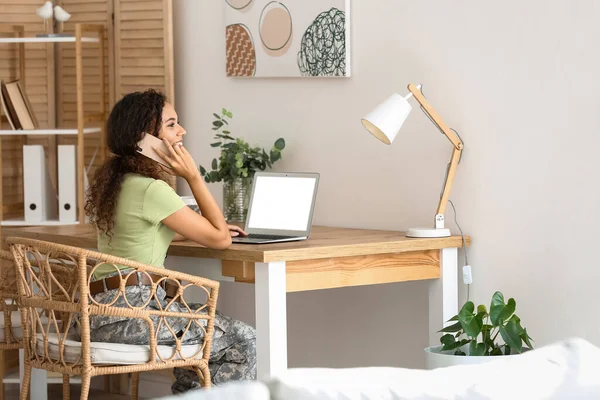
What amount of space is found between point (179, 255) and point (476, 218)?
928mm

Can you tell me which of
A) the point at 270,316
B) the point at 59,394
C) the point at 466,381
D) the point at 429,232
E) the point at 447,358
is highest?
the point at 429,232

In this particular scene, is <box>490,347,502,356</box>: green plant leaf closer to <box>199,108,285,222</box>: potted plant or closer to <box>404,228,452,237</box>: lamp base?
<box>404,228,452,237</box>: lamp base

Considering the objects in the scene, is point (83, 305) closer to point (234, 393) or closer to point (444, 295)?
point (444, 295)

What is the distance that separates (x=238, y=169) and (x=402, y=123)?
0.85 metres

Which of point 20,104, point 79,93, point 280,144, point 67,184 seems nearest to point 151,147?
point 280,144

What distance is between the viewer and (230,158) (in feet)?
12.6

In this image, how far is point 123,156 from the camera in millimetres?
3119

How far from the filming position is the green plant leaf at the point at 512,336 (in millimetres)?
2846

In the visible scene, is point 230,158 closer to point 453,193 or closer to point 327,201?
point 327,201

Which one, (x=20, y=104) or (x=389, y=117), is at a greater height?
(x=20, y=104)

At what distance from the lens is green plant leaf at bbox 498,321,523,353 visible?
285cm

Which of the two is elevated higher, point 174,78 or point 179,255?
point 174,78

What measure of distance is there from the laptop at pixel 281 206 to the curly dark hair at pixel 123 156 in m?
0.38

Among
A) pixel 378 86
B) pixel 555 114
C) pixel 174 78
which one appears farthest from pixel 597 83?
pixel 174 78
